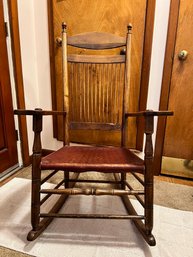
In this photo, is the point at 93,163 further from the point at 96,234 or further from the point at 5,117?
the point at 5,117

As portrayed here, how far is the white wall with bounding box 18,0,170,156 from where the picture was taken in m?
1.08

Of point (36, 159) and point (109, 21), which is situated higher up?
point (109, 21)

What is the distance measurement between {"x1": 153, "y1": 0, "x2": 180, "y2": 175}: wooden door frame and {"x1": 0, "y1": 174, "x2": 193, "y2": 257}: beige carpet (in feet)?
1.13

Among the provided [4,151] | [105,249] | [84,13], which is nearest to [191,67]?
[84,13]

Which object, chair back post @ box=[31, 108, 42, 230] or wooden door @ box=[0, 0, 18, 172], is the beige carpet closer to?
chair back post @ box=[31, 108, 42, 230]

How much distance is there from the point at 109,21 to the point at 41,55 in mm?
551

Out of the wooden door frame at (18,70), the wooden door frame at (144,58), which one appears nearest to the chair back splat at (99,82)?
the wooden door frame at (144,58)

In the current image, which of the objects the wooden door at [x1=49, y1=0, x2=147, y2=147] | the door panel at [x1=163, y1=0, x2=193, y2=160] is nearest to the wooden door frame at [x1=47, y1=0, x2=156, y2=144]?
the wooden door at [x1=49, y1=0, x2=147, y2=147]

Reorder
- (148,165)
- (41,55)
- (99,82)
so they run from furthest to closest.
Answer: (41,55) → (99,82) → (148,165)

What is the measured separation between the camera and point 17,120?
1.26m

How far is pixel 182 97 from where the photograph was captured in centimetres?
113

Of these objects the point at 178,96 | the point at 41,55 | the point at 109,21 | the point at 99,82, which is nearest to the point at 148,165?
the point at 99,82

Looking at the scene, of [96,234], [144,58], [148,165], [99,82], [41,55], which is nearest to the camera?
[148,165]

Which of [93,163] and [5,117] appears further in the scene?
[5,117]
